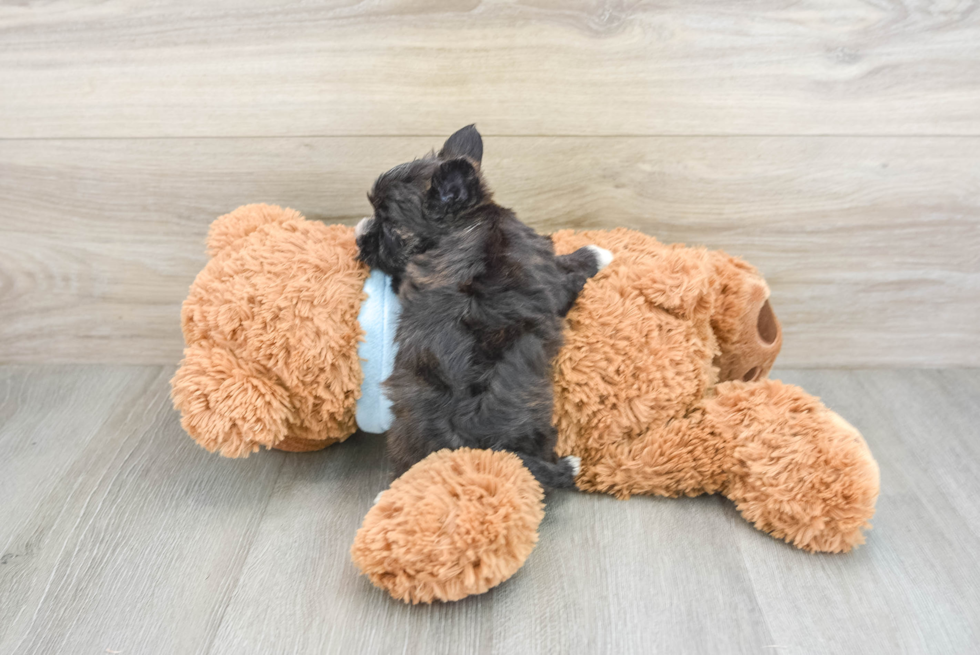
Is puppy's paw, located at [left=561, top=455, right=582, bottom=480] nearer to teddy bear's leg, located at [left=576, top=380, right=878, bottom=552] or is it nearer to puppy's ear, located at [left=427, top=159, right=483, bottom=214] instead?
teddy bear's leg, located at [left=576, top=380, right=878, bottom=552]

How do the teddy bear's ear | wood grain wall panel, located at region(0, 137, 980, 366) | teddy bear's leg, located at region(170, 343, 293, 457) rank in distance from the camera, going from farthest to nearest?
wood grain wall panel, located at region(0, 137, 980, 366) → the teddy bear's ear → teddy bear's leg, located at region(170, 343, 293, 457)

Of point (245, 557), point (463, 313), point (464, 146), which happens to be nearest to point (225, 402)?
point (245, 557)

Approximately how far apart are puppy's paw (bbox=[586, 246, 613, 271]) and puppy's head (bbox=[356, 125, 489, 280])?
168 millimetres

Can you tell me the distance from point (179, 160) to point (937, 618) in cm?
118

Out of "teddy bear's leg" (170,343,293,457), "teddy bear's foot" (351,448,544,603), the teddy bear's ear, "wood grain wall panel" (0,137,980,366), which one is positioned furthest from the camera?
"wood grain wall panel" (0,137,980,366)

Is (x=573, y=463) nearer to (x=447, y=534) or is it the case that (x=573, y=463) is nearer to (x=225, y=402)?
(x=447, y=534)

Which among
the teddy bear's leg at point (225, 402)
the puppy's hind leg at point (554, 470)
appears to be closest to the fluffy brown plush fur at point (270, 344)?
the teddy bear's leg at point (225, 402)

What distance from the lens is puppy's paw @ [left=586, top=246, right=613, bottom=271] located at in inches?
34.1

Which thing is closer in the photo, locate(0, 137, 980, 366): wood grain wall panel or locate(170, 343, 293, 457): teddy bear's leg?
locate(170, 343, 293, 457): teddy bear's leg

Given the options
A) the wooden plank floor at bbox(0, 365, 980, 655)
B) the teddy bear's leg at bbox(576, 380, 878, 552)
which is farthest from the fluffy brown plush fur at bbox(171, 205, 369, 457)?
Result: the teddy bear's leg at bbox(576, 380, 878, 552)

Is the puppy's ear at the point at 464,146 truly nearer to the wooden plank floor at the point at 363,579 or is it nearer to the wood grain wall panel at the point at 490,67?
the wood grain wall panel at the point at 490,67

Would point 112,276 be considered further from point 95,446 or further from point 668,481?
point 668,481

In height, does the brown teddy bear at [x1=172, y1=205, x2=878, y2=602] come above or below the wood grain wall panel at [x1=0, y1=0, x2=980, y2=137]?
below

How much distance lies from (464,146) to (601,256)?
0.73ft
